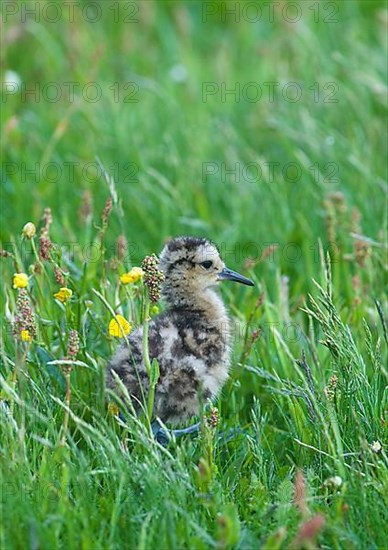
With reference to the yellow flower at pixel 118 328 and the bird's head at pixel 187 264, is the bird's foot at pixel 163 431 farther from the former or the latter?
the bird's head at pixel 187 264

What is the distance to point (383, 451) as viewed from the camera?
A: 12.2 ft

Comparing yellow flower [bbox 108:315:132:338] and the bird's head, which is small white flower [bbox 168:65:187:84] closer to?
the bird's head

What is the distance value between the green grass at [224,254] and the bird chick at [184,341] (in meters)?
0.14

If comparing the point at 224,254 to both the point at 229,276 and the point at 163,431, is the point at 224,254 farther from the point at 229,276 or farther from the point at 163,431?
the point at 163,431

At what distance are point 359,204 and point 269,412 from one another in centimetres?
219

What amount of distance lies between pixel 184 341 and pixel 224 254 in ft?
6.07

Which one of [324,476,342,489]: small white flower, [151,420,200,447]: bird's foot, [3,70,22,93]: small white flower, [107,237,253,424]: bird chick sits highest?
[3,70,22,93]: small white flower

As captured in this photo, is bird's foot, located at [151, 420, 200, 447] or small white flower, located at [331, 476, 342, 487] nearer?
small white flower, located at [331, 476, 342, 487]

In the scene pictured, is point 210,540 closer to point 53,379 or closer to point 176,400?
point 176,400

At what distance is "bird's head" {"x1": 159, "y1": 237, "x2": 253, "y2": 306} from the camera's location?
4.51 metres

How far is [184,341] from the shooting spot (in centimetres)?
422

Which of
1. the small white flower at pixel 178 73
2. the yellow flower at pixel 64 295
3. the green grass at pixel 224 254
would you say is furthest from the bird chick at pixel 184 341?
the small white flower at pixel 178 73

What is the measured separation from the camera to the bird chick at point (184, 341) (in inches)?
162

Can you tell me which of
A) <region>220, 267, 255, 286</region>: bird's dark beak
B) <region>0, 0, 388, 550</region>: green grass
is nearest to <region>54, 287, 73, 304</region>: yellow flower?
<region>0, 0, 388, 550</region>: green grass
